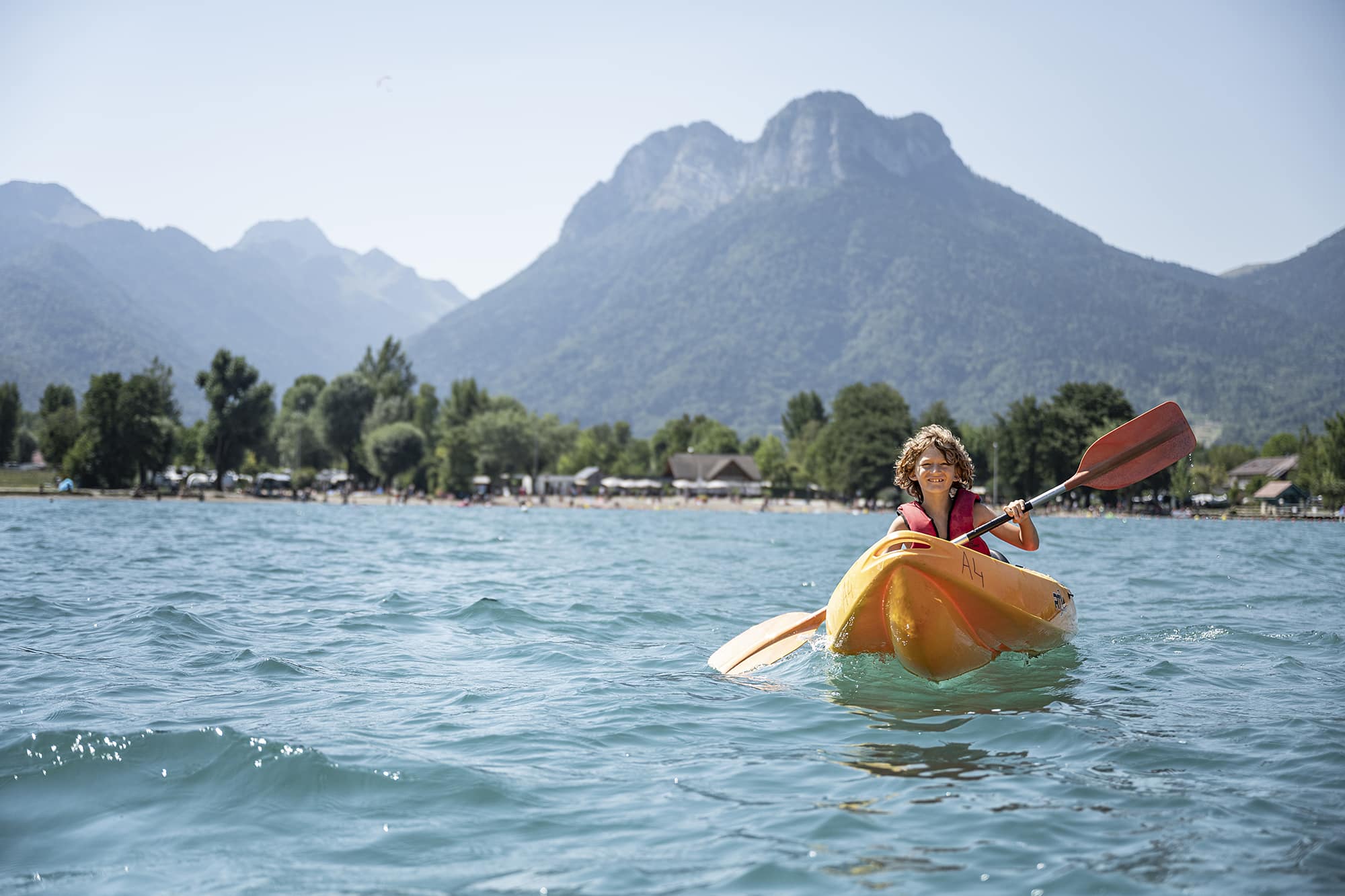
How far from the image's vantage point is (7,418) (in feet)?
307

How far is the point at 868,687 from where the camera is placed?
26.2 ft

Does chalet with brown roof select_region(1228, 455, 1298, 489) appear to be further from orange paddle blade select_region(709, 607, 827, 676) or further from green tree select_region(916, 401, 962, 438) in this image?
orange paddle blade select_region(709, 607, 827, 676)

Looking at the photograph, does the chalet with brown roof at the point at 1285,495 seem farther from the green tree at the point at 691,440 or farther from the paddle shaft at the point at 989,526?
the paddle shaft at the point at 989,526

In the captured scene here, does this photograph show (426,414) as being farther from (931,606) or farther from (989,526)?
(931,606)

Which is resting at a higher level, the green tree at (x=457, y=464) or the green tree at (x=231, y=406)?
the green tree at (x=231, y=406)

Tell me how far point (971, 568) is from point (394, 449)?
320 feet

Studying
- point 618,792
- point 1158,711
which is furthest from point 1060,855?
point 1158,711

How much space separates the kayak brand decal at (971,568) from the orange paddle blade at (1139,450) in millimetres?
2226

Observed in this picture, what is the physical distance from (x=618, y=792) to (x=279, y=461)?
4697 inches

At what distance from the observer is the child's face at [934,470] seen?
7.86 meters

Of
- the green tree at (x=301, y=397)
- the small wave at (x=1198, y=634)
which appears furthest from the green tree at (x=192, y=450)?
the small wave at (x=1198, y=634)

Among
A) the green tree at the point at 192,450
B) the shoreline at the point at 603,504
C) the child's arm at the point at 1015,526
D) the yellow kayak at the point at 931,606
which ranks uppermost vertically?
the green tree at the point at 192,450

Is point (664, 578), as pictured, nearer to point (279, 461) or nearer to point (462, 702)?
point (462, 702)

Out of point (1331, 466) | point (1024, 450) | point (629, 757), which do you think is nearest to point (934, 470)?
point (629, 757)
